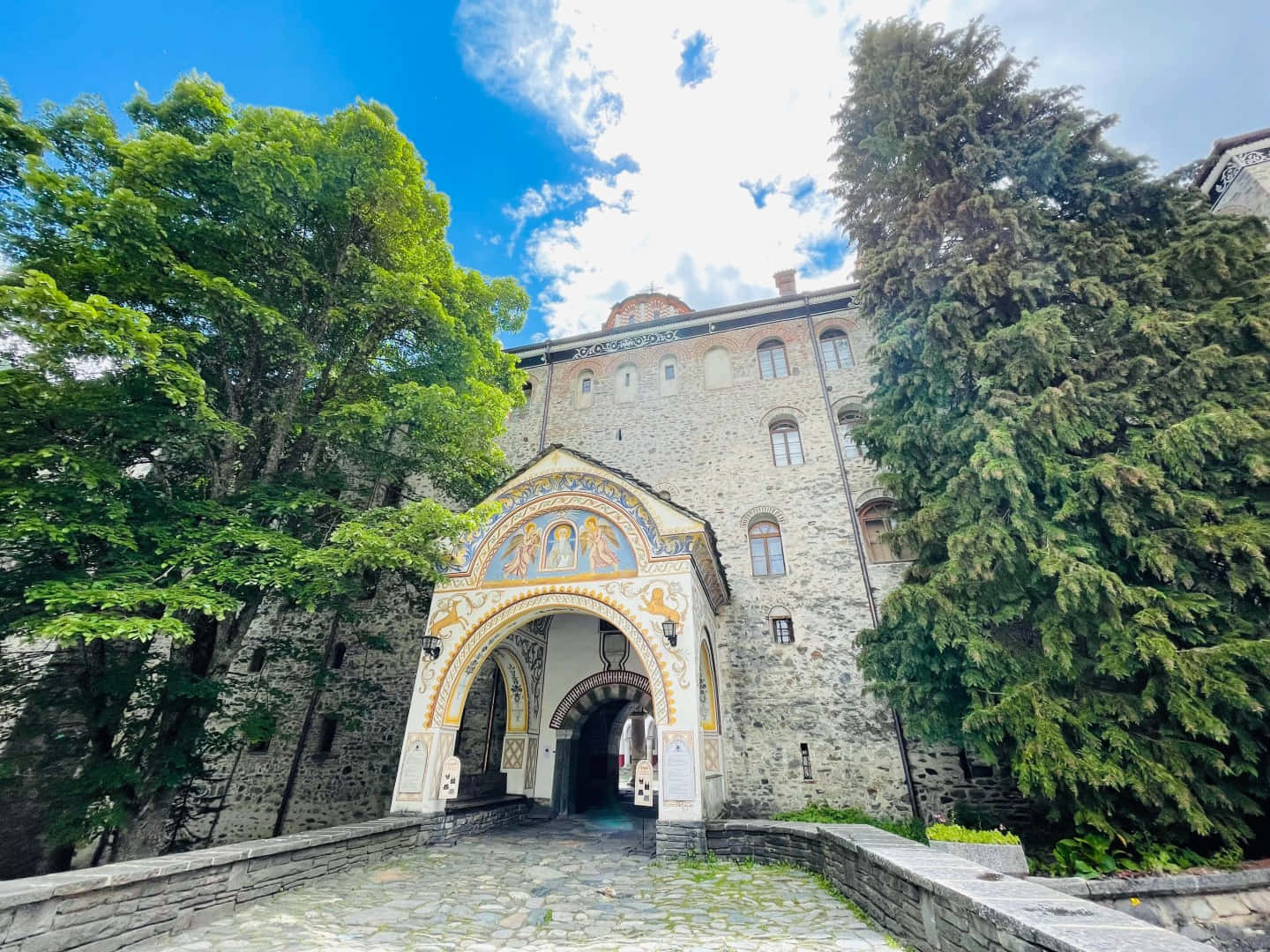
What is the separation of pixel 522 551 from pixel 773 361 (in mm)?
8882

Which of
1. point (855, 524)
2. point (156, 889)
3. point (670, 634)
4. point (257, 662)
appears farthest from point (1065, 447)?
point (257, 662)

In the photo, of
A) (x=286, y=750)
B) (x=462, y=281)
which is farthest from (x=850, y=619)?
(x=286, y=750)

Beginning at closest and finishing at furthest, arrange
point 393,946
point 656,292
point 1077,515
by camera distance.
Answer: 1. point 393,946
2. point 1077,515
3. point 656,292

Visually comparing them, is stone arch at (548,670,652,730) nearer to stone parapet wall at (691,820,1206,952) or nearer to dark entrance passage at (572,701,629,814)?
dark entrance passage at (572,701,629,814)

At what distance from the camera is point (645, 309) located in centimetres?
1864

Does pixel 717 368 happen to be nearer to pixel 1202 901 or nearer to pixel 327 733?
pixel 1202 901

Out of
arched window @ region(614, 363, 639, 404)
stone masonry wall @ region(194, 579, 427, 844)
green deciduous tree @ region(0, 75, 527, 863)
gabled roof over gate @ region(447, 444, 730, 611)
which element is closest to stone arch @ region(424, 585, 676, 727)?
gabled roof over gate @ region(447, 444, 730, 611)

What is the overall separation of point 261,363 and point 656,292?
13.5 meters

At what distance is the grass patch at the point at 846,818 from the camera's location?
28.1 feet

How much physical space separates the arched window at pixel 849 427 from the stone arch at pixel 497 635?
716 centimetres

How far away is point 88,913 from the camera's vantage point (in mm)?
3443

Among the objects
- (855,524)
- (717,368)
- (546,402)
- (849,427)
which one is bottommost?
(855,524)

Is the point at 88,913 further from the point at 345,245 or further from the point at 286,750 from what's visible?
the point at 286,750

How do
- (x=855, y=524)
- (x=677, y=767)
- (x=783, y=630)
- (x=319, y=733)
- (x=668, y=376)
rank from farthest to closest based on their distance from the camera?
1. (x=668, y=376)
2. (x=319, y=733)
3. (x=855, y=524)
4. (x=783, y=630)
5. (x=677, y=767)
